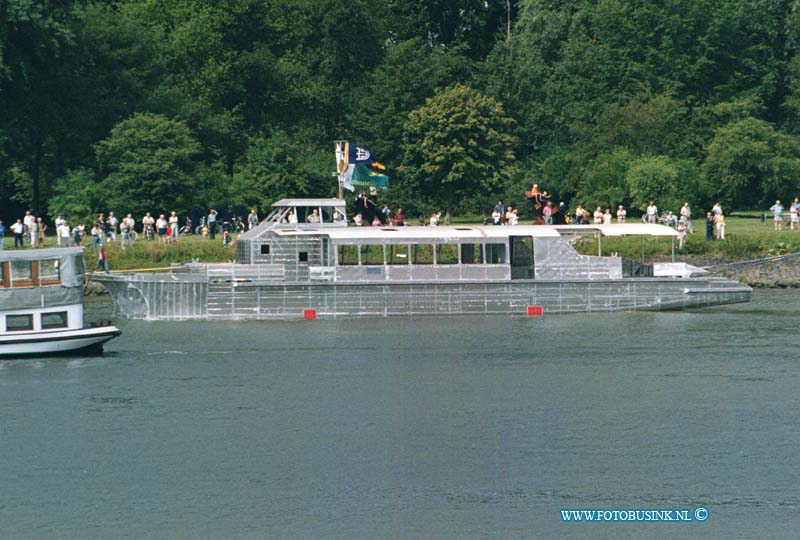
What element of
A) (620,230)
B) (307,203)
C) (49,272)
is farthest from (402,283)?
(49,272)

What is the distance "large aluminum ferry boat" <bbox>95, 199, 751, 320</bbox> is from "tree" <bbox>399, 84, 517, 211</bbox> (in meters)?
38.3

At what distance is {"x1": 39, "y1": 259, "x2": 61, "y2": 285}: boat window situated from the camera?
51312 millimetres

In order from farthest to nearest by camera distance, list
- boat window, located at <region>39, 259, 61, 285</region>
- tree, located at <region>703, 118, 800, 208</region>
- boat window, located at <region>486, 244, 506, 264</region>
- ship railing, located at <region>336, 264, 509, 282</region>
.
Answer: tree, located at <region>703, 118, 800, 208</region>, boat window, located at <region>486, 244, 506, 264</region>, ship railing, located at <region>336, 264, 509, 282</region>, boat window, located at <region>39, 259, 61, 285</region>

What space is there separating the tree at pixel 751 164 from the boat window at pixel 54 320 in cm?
6368

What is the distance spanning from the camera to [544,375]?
50.2 meters

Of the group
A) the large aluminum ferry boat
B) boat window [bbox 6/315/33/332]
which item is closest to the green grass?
the large aluminum ferry boat

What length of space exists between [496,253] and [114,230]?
2935 cm

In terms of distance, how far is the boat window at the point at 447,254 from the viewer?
213 feet

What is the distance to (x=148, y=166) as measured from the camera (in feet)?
303

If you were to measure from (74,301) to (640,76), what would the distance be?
73.0 metres

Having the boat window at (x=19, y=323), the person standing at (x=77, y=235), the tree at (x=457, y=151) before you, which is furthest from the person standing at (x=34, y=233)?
the tree at (x=457, y=151)

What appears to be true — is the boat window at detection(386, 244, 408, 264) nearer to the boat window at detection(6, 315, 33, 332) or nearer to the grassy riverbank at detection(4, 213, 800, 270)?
the grassy riverbank at detection(4, 213, 800, 270)

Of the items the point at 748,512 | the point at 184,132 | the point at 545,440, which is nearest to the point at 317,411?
the point at 545,440

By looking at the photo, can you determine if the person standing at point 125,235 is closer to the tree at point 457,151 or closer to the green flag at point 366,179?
the green flag at point 366,179
